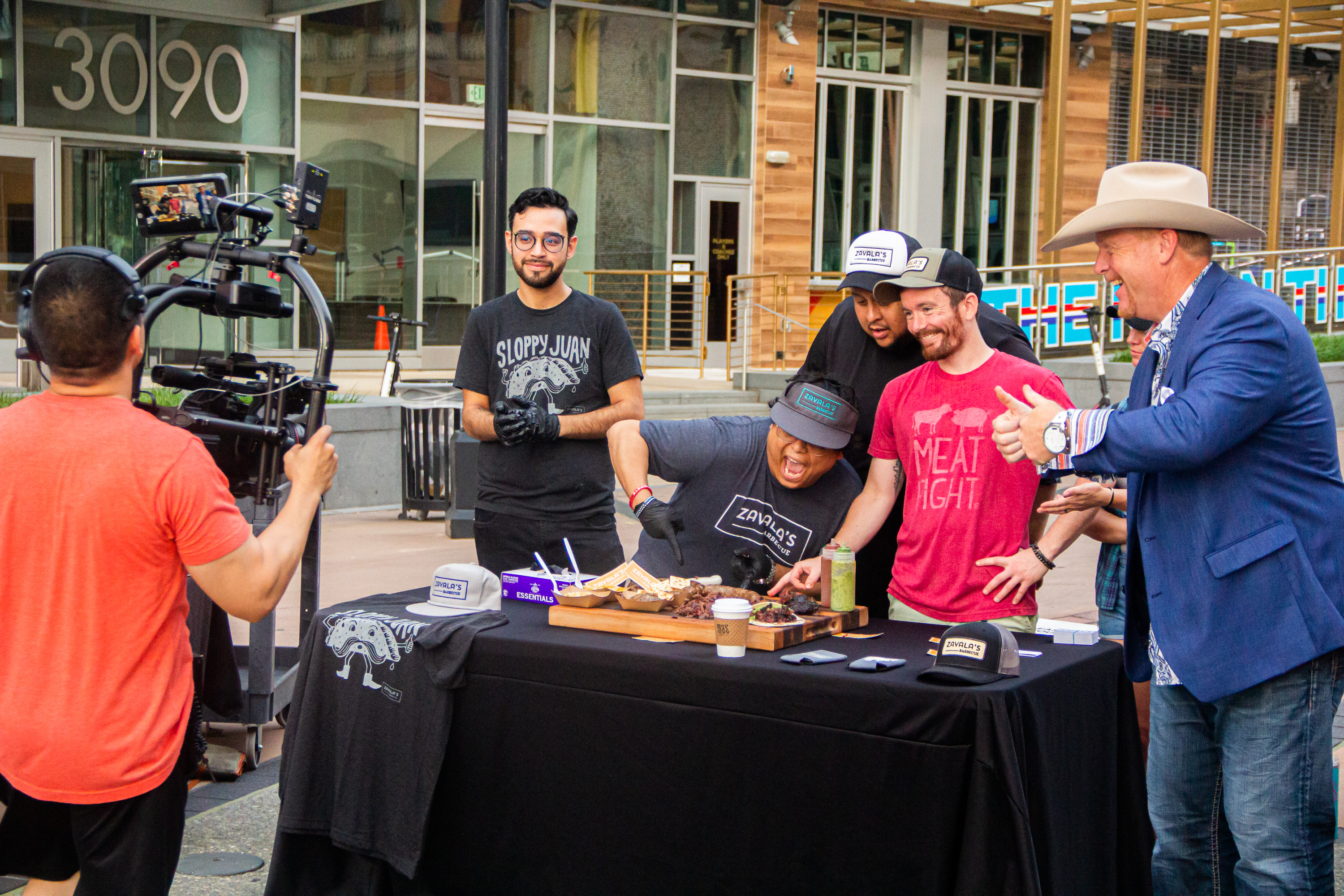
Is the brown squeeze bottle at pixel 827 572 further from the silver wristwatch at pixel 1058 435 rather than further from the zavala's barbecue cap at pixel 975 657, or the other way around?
the silver wristwatch at pixel 1058 435

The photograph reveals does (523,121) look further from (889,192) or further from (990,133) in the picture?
(990,133)

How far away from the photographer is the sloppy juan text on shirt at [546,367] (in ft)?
16.6

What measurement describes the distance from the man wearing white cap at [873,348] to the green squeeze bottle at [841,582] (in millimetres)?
556

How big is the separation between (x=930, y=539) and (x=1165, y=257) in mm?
1126

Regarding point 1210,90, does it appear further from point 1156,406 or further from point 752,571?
point 1156,406

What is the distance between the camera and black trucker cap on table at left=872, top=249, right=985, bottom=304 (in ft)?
13.1

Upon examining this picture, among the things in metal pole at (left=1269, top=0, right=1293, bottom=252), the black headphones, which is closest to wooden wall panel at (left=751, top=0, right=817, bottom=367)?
metal pole at (left=1269, top=0, right=1293, bottom=252)

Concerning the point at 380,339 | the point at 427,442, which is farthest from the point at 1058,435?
the point at 380,339

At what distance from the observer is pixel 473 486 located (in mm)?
10195

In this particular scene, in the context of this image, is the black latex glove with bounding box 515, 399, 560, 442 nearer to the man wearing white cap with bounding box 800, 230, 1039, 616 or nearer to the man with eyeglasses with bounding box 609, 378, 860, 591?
the man with eyeglasses with bounding box 609, 378, 860, 591

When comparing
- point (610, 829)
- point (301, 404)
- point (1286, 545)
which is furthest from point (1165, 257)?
point (301, 404)

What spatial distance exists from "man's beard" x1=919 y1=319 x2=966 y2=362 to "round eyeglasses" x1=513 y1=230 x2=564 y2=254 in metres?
1.61

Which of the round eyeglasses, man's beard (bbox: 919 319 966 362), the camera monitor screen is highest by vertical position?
the camera monitor screen

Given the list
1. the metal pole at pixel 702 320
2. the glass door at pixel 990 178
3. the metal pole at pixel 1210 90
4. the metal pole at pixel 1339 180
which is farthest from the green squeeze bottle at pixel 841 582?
the metal pole at pixel 1339 180
